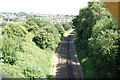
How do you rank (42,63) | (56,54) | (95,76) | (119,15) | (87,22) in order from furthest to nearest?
1. (56,54)
2. (87,22)
3. (42,63)
4. (95,76)
5. (119,15)

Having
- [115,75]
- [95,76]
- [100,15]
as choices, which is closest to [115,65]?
[115,75]

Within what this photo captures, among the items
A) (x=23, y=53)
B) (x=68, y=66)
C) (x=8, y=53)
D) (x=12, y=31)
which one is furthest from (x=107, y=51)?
(x=12, y=31)

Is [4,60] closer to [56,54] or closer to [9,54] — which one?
[9,54]

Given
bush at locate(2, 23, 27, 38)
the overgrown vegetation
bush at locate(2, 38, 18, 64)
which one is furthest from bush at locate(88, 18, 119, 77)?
bush at locate(2, 23, 27, 38)

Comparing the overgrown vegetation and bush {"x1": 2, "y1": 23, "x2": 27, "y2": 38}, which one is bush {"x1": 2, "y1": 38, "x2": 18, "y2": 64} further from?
bush {"x1": 2, "y1": 23, "x2": 27, "y2": 38}

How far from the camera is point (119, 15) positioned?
4.40 ft

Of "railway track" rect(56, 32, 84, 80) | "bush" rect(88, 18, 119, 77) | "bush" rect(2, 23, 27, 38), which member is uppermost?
"bush" rect(2, 23, 27, 38)

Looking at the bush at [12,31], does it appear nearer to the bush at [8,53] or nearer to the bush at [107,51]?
the bush at [8,53]

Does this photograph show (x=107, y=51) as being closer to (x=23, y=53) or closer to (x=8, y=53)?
(x=8, y=53)

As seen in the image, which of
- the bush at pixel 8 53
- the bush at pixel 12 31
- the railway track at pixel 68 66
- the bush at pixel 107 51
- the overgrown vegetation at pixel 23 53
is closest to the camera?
the overgrown vegetation at pixel 23 53

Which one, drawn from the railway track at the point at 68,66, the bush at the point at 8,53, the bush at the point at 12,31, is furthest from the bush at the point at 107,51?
the bush at the point at 12,31

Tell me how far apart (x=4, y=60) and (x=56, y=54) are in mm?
13597

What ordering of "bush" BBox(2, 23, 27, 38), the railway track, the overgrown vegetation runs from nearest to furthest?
1. the overgrown vegetation
2. the railway track
3. "bush" BBox(2, 23, 27, 38)

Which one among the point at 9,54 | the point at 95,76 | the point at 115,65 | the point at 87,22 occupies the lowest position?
the point at 95,76
